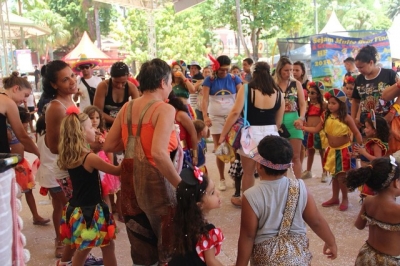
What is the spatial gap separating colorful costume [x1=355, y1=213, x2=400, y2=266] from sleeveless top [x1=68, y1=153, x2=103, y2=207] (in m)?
1.95

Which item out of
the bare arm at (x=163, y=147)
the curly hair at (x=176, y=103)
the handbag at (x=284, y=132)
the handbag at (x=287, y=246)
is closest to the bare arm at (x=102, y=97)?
the curly hair at (x=176, y=103)

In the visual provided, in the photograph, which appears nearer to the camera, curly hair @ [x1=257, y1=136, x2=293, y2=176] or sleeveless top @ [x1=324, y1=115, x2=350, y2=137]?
curly hair @ [x1=257, y1=136, x2=293, y2=176]

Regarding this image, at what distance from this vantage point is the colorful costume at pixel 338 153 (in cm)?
532

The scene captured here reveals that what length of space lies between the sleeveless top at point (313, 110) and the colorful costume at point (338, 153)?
3.04 feet

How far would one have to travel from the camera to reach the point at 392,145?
432cm

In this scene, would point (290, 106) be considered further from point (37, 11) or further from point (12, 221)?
point (37, 11)

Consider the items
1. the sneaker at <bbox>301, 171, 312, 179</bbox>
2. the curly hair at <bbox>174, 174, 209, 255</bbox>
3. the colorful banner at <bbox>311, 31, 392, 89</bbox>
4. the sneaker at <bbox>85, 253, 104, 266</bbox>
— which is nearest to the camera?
the curly hair at <bbox>174, 174, 209, 255</bbox>

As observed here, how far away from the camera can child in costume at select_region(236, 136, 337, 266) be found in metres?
2.61

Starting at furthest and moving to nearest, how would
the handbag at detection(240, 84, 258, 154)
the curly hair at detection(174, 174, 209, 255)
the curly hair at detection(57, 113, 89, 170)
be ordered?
the handbag at detection(240, 84, 258, 154) → the curly hair at detection(57, 113, 89, 170) → the curly hair at detection(174, 174, 209, 255)

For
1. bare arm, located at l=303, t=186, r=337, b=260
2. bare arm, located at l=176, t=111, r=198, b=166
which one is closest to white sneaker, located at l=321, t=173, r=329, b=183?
bare arm, located at l=176, t=111, r=198, b=166

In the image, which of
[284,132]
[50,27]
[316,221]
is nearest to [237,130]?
[284,132]

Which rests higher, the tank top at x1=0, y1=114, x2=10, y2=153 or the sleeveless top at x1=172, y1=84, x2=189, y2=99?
the sleeveless top at x1=172, y1=84, x2=189, y2=99

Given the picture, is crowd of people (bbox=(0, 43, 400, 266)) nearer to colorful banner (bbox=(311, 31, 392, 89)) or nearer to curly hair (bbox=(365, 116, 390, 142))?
curly hair (bbox=(365, 116, 390, 142))

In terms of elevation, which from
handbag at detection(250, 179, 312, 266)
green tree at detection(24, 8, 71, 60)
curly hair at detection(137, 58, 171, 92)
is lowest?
handbag at detection(250, 179, 312, 266)
